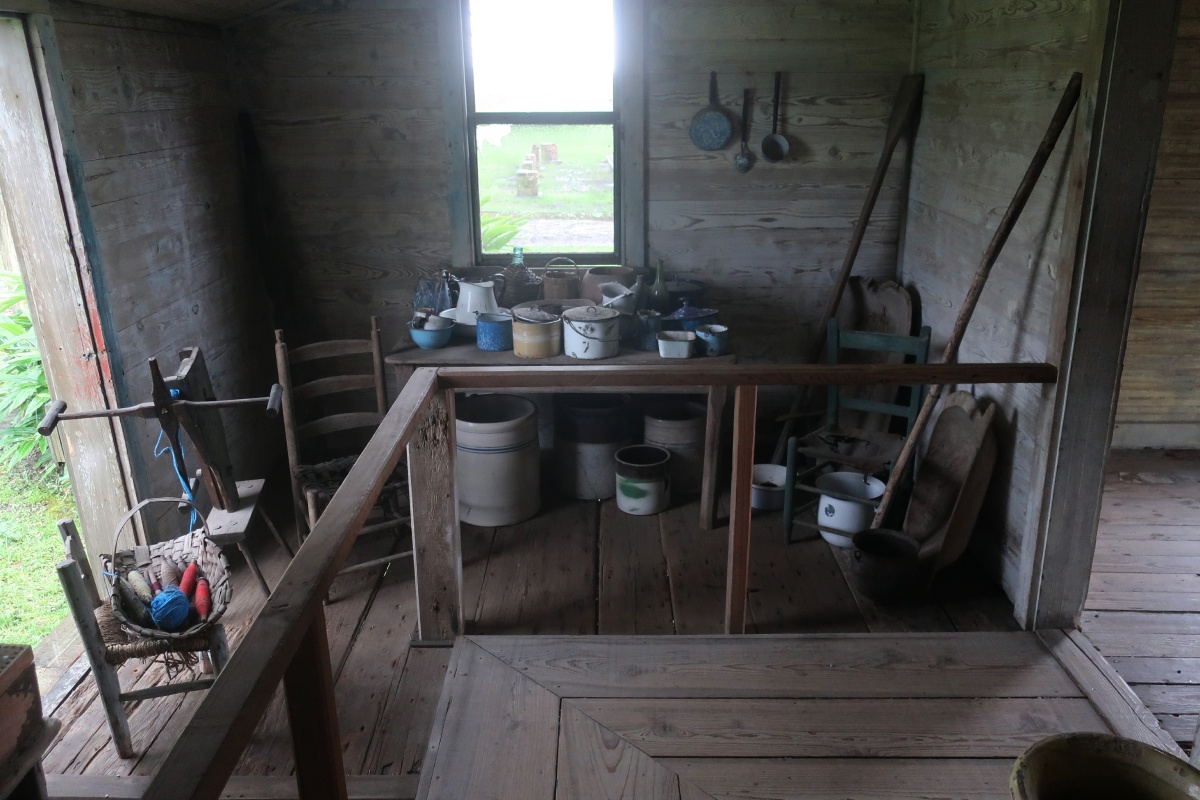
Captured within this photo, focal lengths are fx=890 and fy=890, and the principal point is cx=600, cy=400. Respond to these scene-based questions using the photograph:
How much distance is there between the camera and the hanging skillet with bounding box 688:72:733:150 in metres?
3.86

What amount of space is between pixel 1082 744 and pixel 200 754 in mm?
1227

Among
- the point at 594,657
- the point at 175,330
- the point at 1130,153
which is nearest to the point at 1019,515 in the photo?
the point at 1130,153

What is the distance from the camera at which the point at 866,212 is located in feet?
12.7

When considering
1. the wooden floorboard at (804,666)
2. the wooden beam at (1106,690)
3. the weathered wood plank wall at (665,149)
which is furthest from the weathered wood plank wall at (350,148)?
the wooden beam at (1106,690)

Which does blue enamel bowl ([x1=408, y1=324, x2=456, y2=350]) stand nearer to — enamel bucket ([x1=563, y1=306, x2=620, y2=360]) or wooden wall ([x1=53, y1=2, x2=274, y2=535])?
enamel bucket ([x1=563, y1=306, x2=620, y2=360])

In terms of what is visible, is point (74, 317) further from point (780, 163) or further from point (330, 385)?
point (780, 163)

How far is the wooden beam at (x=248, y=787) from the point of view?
213 centimetres

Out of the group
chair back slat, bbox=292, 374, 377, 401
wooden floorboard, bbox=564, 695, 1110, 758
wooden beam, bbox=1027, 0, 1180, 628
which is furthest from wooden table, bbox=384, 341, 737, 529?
wooden floorboard, bbox=564, 695, 1110, 758

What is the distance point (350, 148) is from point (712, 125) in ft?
5.27

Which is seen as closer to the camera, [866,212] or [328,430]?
[328,430]

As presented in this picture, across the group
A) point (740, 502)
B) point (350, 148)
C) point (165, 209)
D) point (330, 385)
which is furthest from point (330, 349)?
point (740, 502)

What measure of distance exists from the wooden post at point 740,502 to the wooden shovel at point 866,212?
5.11ft

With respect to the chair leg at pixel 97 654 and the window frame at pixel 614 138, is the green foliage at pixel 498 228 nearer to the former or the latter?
the window frame at pixel 614 138

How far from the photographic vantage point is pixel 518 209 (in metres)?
4.12
